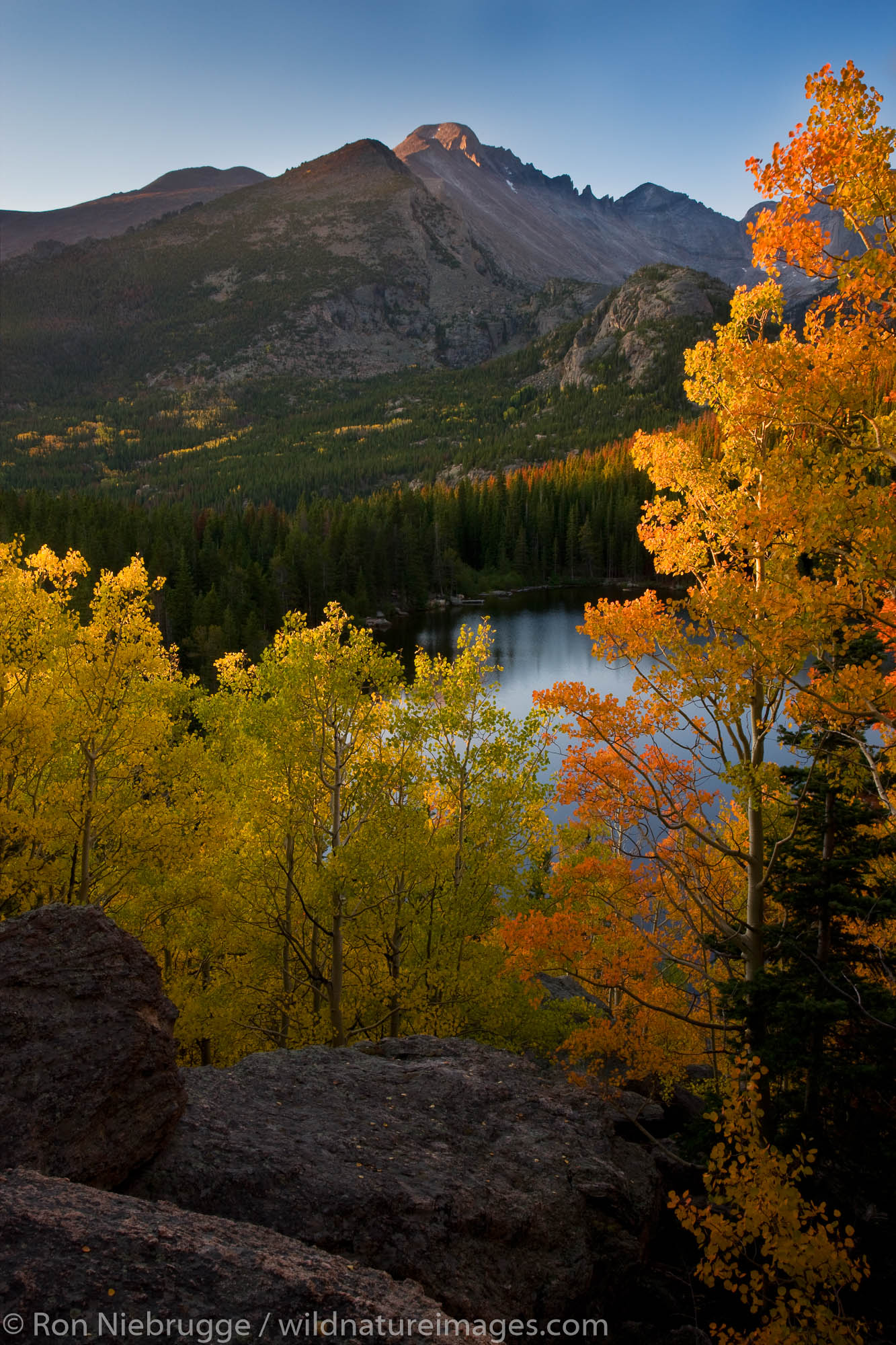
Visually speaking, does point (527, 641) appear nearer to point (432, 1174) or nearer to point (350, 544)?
point (350, 544)

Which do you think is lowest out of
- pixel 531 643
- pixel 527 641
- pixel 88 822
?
pixel 531 643

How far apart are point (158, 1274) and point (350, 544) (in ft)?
294

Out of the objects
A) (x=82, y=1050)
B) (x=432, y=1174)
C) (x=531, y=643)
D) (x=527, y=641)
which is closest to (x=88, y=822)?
(x=82, y=1050)

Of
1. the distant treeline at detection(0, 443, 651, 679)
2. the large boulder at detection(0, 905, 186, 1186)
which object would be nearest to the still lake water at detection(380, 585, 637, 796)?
the distant treeline at detection(0, 443, 651, 679)

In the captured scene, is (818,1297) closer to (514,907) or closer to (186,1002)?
(514,907)

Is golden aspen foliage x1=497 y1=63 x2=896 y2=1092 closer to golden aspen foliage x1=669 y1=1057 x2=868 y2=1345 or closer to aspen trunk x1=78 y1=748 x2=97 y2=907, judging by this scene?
golden aspen foliage x1=669 y1=1057 x2=868 y2=1345

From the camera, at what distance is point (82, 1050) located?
287 inches

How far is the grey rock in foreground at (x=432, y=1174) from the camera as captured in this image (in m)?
7.07

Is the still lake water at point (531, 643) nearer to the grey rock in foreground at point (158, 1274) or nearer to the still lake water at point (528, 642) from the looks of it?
the still lake water at point (528, 642)

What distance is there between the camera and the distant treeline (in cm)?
7050

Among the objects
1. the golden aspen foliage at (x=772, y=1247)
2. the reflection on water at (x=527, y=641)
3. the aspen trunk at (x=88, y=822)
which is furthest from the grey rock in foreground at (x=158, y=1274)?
the reflection on water at (x=527, y=641)

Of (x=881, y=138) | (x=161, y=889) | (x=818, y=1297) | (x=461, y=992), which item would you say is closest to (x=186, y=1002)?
(x=161, y=889)

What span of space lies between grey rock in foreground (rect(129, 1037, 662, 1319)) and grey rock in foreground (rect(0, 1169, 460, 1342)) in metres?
1.44

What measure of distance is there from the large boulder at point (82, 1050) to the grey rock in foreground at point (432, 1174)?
1.68 feet
